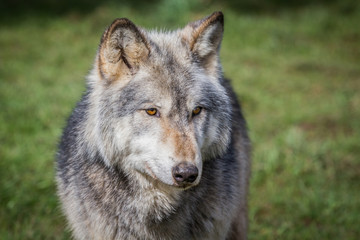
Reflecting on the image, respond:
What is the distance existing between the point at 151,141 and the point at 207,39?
0.92 m

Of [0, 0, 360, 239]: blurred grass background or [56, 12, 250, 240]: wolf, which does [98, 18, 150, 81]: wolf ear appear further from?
[0, 0, 360, 239]: blurred grass background

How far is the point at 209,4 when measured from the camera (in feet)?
44.6

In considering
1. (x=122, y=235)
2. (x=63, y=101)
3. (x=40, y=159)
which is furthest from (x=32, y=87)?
(x=122, y=235)

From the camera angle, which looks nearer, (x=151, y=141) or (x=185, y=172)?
(x=185, y=172)

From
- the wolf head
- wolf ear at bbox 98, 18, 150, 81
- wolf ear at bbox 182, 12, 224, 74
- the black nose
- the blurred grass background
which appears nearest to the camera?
the black nose

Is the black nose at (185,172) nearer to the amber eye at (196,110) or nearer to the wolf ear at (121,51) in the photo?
the amber eye at (196,110)

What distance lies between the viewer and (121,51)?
2793mm

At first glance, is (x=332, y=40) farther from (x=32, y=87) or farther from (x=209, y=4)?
(x=32, y=87)

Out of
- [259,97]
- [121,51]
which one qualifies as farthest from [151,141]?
[259,97]

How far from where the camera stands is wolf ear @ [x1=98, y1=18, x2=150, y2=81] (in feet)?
8.86

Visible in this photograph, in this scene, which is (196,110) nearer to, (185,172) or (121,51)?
(185,172)

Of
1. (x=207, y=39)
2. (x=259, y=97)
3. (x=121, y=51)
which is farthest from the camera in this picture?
(x=259, y=97)

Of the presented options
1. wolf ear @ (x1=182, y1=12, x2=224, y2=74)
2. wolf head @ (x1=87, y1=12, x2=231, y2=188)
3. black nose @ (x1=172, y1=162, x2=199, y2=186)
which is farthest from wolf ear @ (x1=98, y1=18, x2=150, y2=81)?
black nose @ (x1=172, y1=162, x2=199, y2=186)

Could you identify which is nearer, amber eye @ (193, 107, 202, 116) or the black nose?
the black nose
